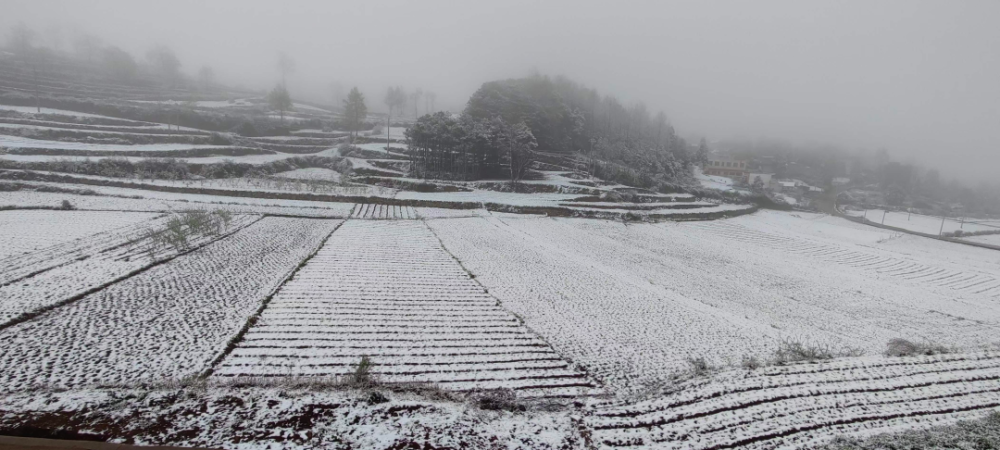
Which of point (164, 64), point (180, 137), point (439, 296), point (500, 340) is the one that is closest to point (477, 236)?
point (439, 296)

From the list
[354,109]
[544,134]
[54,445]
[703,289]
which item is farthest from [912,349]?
[354,109]

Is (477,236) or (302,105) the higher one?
(302,105)

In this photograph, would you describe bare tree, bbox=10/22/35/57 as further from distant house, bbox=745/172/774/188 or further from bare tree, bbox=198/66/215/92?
distant house, bbox=745/172/774/188

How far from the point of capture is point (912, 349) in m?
13.8

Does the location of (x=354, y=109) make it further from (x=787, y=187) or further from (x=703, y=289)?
(x=787, y=187)

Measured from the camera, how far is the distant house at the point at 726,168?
8806 cm

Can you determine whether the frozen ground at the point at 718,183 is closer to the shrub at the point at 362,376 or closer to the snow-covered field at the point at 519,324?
the snow-covered field at the point at 519,324

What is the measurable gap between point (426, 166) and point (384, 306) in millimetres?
42135

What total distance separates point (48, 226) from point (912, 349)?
41.5 m

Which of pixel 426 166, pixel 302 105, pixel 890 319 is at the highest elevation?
pixel 302 105

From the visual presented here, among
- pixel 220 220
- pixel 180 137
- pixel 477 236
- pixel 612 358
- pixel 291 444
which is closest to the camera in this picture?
pixel 291 444

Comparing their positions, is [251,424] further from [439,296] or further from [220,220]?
[220,220]

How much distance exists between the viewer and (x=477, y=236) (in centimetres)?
3009

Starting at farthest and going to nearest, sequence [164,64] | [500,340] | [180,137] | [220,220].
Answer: [164,64], [180,137], [220,220], [500,340]
